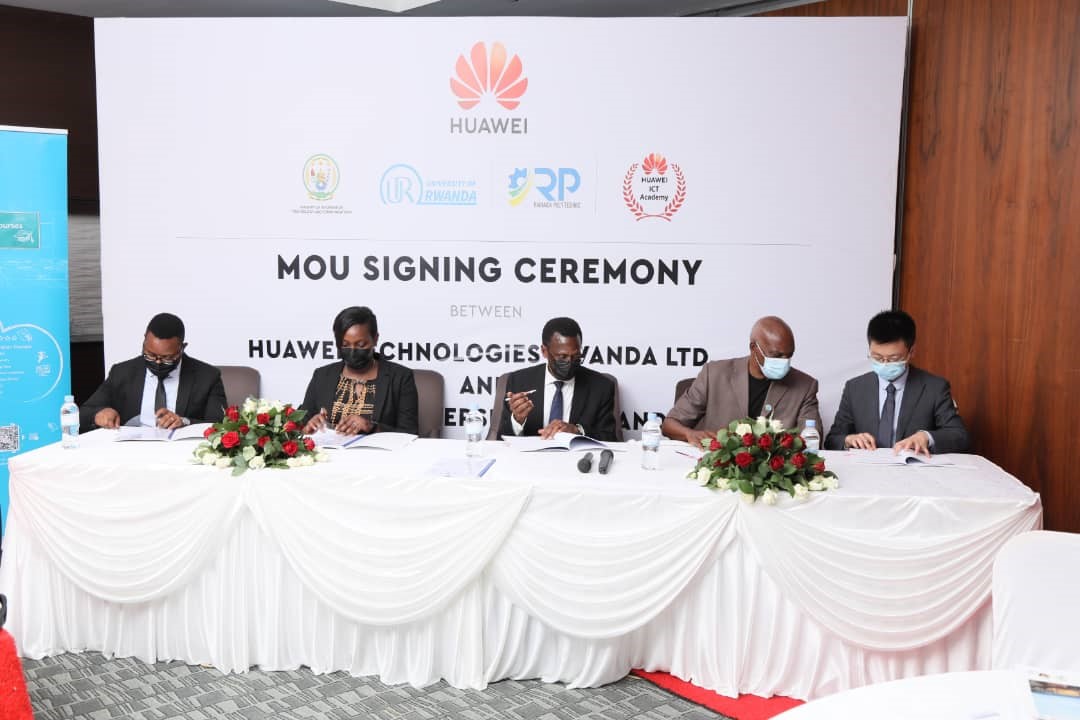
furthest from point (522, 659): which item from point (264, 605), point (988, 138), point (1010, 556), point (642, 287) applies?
point (988, 138)

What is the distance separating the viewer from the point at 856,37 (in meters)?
4.59

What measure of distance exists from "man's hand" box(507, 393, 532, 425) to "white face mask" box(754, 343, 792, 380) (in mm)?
1076

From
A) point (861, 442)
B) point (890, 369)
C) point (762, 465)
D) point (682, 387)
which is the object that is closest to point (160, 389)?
point (682, 387)

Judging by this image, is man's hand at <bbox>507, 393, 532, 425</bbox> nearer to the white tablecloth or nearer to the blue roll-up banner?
the white tablecloth

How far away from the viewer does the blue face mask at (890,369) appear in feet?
12.1

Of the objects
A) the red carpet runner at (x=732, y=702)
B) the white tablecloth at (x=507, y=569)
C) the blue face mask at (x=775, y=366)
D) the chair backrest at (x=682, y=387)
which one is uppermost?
the blue face mask at (x=775, y=366)

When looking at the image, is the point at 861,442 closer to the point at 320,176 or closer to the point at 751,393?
the point at 751,393

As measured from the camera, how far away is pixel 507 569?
3.01 metres

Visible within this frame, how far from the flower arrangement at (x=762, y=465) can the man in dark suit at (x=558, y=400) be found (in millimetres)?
1277

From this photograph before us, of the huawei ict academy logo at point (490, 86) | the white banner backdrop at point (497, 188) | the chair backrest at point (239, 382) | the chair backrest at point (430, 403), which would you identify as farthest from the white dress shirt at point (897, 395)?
the chair backrest at point (239, 382)

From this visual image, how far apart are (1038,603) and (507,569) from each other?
158cm

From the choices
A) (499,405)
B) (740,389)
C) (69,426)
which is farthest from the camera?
(499,405)

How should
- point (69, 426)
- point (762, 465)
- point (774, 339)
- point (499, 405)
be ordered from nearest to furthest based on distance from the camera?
point (762, 465) → point (69, 426) → point (774, 339) → point (499, 405)

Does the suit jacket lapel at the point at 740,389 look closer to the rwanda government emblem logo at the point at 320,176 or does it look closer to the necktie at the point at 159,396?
the rwanda government emblem logo at the point at 320,176
